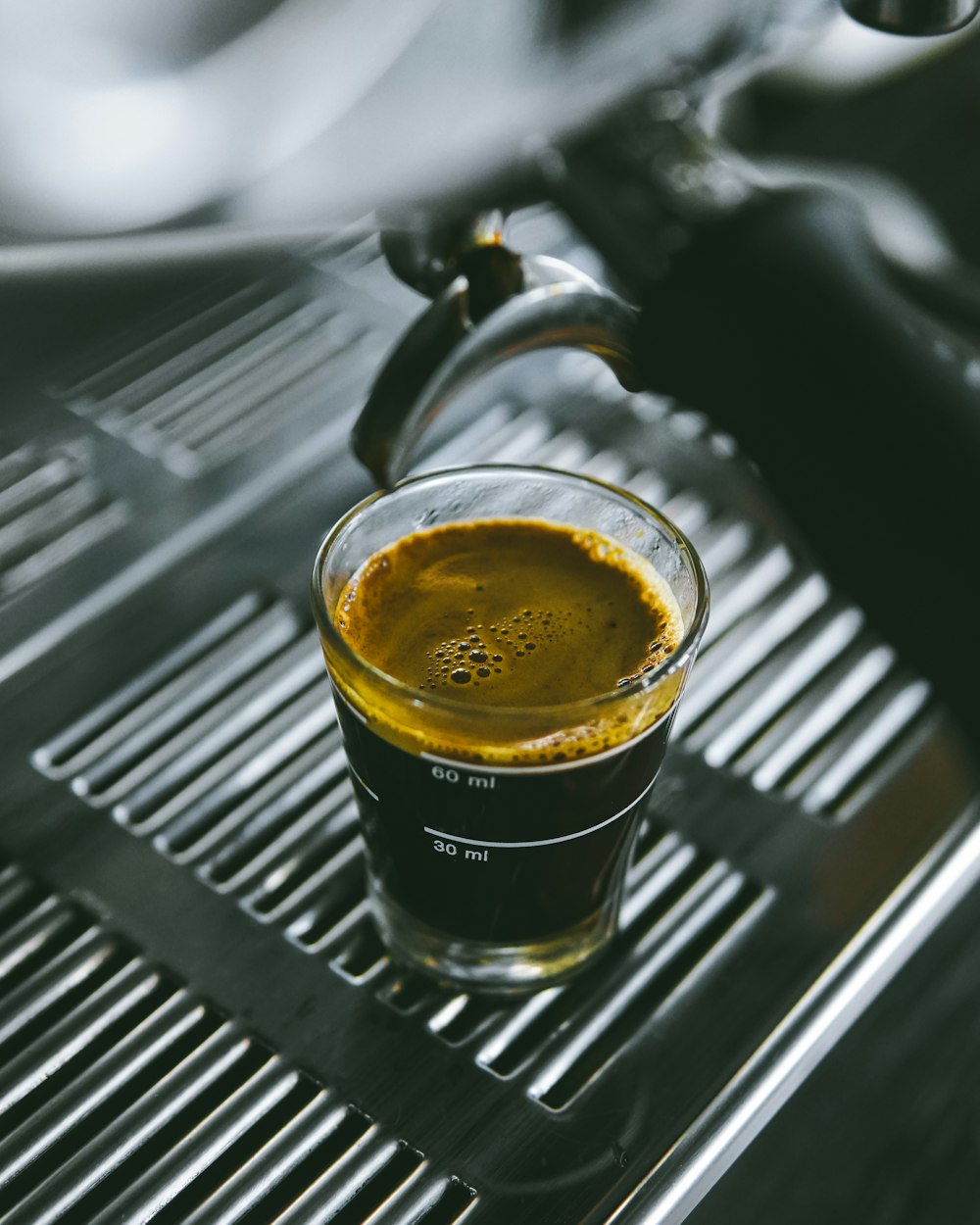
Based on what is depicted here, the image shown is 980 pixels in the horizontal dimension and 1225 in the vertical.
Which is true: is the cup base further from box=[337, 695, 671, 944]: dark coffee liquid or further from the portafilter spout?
the portafilter spout

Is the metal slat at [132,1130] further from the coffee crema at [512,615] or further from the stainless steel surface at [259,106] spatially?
the stainless steel surface at [259,106]

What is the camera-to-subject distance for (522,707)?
1.28ft

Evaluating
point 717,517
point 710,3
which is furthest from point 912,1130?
point 710,3

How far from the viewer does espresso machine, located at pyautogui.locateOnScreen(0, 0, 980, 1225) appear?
1.01ft

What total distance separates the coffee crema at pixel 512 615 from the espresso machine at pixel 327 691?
6 centimetres

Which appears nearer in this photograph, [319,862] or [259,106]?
[259,106]

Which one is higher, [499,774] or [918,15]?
[918,15]

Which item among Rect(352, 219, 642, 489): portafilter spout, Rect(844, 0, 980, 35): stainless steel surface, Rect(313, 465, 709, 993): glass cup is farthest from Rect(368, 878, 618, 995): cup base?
Rect(844, 0, 980, 35): stainless steel surface

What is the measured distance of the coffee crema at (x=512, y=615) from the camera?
1.31ft

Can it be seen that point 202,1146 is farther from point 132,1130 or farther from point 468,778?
point 468,778

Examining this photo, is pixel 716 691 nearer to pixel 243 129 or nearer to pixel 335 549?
pixel 335 549

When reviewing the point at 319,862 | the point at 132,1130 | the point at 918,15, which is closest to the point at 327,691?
the point at 319,862

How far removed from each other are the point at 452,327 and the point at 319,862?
0.20 meters

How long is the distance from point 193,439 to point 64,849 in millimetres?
204
